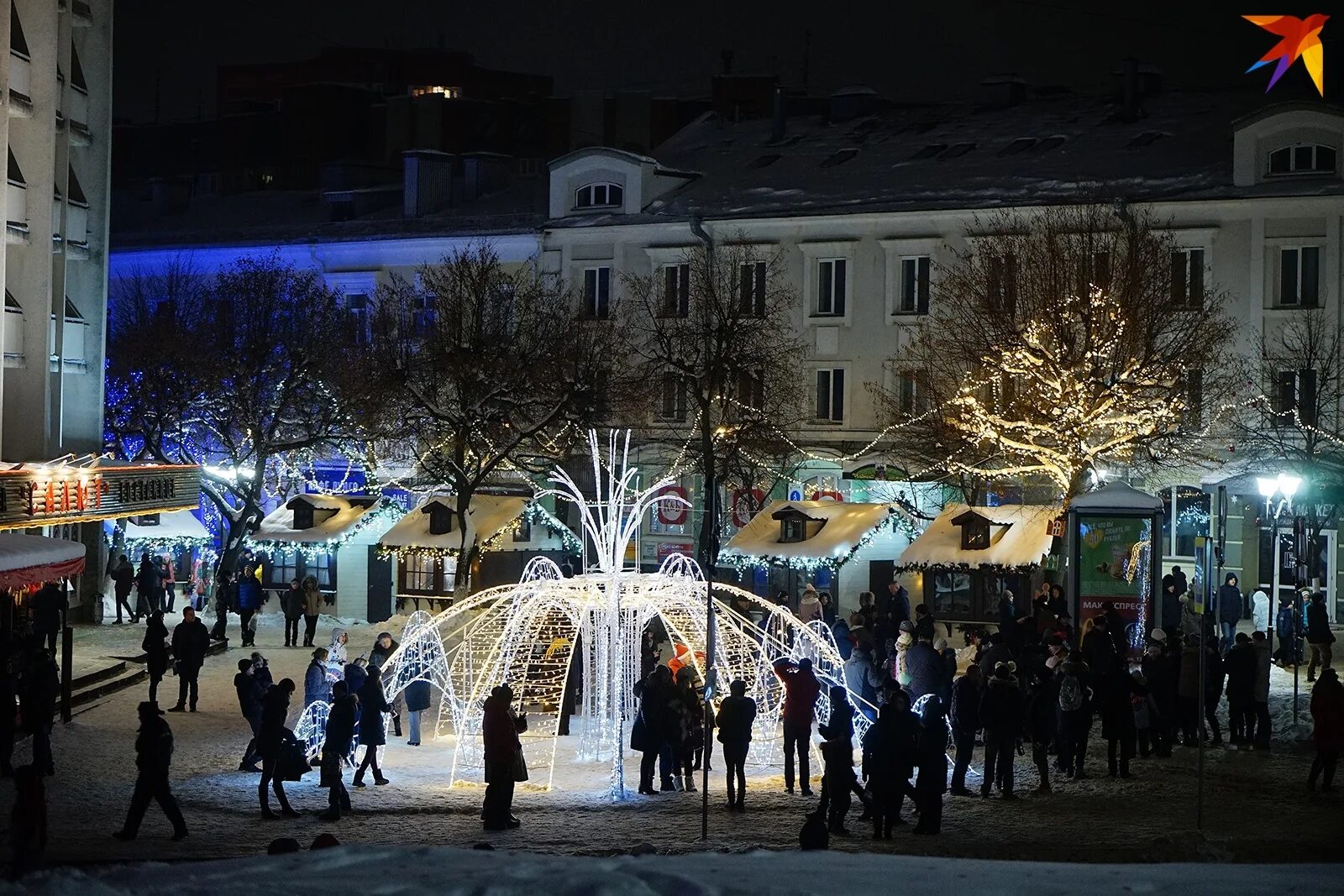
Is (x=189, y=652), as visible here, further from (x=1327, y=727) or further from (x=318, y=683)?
(x=1327, y=727)

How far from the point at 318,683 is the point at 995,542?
18671 millimetres

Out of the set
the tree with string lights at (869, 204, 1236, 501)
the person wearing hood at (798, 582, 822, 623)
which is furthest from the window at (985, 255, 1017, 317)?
the person wearing hood at (798, 582, 822, 623)

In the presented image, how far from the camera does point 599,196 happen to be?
49.8 m

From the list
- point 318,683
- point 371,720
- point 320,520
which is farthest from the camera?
point 320,520

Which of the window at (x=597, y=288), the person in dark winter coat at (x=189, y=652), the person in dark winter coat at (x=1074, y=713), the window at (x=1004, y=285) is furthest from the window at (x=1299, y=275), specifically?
the person in dark winter coat at (x=189, y=652)

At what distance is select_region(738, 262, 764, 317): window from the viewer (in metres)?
45.8

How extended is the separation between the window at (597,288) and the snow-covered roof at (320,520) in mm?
8249

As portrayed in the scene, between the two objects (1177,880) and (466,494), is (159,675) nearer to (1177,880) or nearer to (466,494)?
(466,494)

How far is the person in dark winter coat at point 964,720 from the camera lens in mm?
20922

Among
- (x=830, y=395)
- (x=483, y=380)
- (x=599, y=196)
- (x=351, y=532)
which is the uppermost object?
(x=599, y=196)

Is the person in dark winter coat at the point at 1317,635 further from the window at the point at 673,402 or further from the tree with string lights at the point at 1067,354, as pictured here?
the window at the point at 673,402

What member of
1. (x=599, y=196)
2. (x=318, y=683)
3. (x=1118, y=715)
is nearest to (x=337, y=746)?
(x=318, y=683)

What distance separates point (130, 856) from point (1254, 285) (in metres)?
31.5

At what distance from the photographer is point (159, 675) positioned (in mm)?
27453
